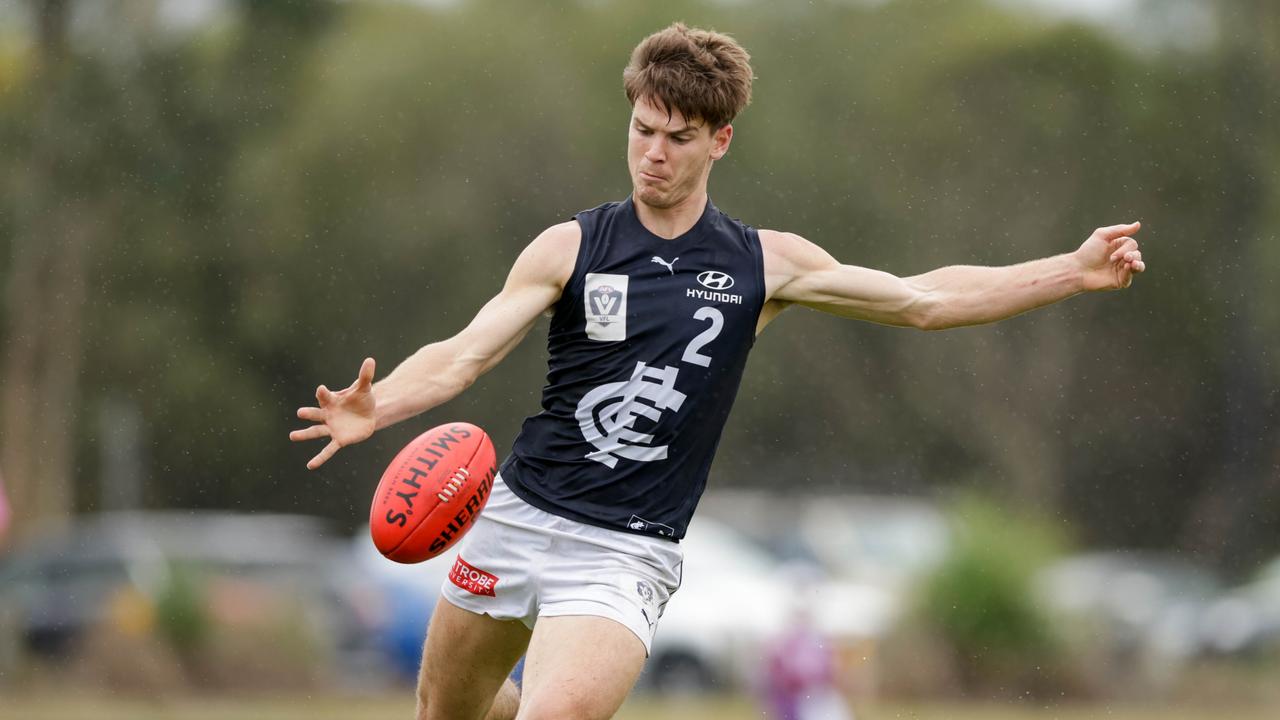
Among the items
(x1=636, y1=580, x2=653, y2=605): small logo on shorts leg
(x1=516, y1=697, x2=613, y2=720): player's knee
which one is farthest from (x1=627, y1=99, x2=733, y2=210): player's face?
(x1=516, y1=697, x2=613, y2=720): player's knee

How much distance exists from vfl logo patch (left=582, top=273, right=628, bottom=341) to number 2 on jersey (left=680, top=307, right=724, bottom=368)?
0.22 m

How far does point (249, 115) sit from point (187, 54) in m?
2.91

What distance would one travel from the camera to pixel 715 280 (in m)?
5.81

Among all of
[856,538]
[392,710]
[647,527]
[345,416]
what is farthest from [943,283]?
[856,538]

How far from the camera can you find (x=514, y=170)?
36.2 metres

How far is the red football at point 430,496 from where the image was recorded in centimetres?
551

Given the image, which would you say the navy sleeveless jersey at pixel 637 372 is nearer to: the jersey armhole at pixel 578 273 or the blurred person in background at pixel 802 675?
the jersey armhole at pixel 578 273

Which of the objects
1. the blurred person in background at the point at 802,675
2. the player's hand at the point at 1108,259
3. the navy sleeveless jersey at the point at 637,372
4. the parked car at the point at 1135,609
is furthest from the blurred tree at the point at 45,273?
the player's hand at the point at 1108,259

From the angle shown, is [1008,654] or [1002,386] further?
[1002,386]

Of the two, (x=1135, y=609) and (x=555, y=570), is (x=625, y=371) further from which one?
(x=1135, y=609)

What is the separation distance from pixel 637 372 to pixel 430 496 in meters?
0.78

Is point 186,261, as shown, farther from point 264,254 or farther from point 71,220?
point 71,220

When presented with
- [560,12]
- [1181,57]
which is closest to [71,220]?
[560,12]

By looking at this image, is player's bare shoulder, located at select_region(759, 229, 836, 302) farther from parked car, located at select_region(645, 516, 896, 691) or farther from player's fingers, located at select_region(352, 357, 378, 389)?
parked car, located at select_region(645, 516, 896, 691)
